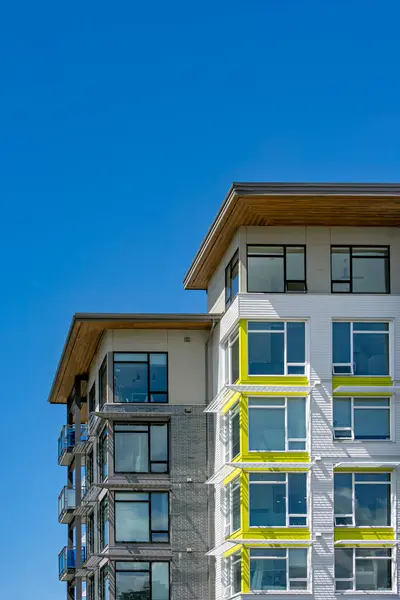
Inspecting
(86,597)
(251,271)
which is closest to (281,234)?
(251,271)

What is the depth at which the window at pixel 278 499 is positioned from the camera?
56906 mm

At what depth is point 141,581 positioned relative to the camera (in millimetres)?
62406

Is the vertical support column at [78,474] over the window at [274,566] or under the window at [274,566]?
over

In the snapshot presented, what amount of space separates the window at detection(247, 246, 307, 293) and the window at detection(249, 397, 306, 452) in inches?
157

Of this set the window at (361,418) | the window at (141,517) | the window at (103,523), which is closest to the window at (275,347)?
the window at (361,418)

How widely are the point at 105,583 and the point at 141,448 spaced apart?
5.41 metres

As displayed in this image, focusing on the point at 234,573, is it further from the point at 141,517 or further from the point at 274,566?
the point at 141,517

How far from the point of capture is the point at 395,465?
5722cm

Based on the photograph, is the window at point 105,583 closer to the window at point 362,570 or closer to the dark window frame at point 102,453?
the dark window frame at point 102,453

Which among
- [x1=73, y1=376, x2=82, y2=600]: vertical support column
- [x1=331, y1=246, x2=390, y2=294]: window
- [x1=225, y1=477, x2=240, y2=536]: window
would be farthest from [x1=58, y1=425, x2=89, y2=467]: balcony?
[x1=331, y1=246, x2=390, y2=294]: window

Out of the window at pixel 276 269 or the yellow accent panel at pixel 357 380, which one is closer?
the yellow accent panel at pixel 357 380

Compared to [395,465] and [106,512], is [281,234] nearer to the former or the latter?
[395,465]

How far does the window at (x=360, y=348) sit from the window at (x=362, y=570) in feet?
20.3

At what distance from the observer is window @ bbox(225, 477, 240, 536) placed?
190ft
